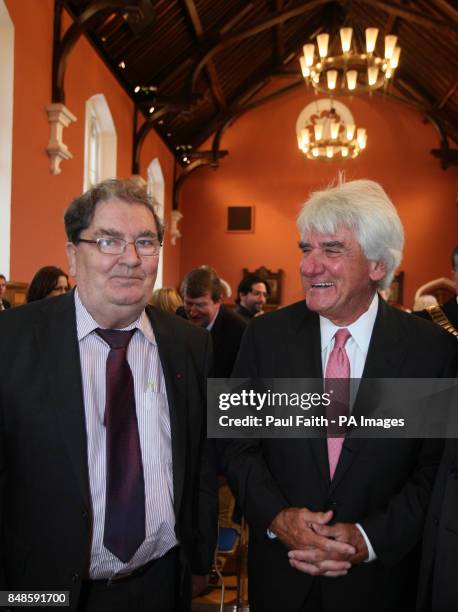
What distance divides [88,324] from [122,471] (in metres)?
0.43

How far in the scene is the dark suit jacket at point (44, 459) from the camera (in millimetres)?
1742

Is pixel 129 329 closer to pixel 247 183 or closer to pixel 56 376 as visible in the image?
pixel 56 376

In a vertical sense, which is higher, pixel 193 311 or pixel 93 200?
pixel 93 200

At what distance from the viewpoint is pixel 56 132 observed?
23.9 feet

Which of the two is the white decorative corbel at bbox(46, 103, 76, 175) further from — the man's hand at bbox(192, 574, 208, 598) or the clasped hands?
the clasped hands

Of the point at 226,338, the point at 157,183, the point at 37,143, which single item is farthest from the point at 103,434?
the point at 157,183

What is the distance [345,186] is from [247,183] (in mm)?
14429

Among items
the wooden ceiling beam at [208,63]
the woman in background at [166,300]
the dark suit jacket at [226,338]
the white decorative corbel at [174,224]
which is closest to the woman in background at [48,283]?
the woman in background at [166,300]

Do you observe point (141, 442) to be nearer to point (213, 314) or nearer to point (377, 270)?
point (377, 270)

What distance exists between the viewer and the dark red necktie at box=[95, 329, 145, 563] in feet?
5.85

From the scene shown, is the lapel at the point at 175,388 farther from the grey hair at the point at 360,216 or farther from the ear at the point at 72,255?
the grey hair at the point at 360,216

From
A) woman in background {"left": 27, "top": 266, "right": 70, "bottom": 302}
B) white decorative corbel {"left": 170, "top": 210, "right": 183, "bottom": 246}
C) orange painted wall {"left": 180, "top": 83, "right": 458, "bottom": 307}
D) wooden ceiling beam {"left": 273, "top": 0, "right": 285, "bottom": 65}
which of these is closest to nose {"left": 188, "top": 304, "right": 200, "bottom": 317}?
woman in background {"left": 27, "top": 266, "right": 70, "bottom": 302}

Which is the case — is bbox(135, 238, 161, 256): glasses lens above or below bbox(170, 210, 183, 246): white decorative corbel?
below

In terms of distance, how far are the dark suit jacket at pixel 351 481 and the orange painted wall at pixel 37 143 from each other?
5109mm
